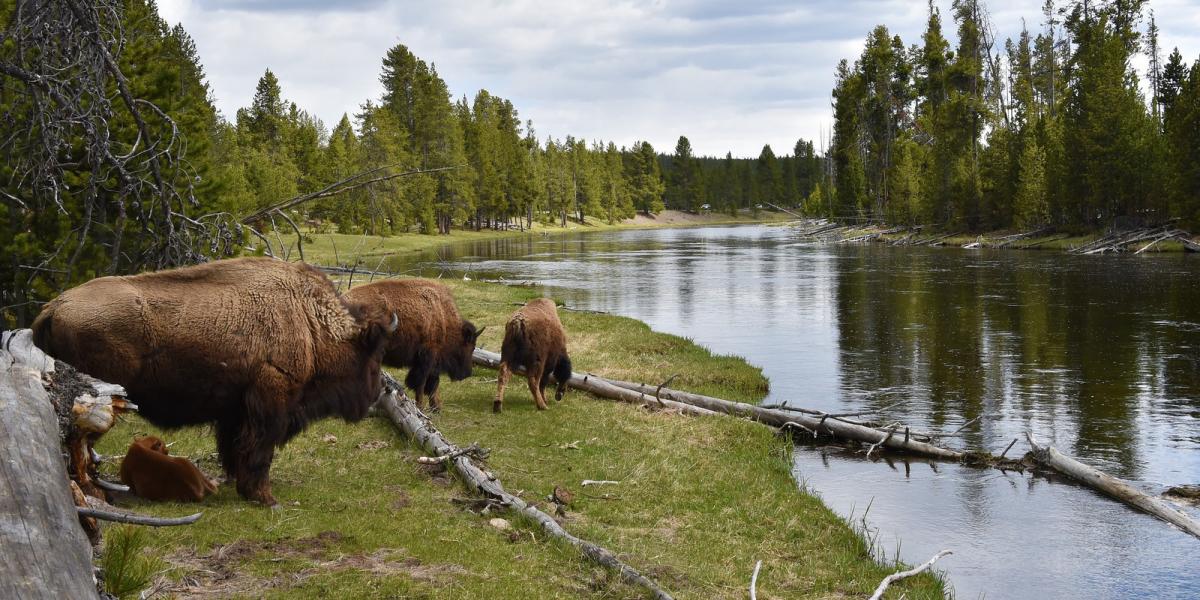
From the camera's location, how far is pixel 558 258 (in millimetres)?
56312

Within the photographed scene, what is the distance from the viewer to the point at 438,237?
79.8 m

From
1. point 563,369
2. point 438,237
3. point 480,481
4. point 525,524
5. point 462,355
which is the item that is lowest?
point 525,524

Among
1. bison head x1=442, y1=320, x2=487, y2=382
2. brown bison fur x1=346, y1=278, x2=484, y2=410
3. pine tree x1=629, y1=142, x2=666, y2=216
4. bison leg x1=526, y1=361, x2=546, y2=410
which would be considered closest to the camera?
brown bison fur x1=346, y1=278, x2=484, y2=410

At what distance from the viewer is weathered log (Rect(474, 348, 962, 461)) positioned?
12.0 metres

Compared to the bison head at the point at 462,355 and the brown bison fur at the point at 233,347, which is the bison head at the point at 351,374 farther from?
the bison head at the point at 462,355

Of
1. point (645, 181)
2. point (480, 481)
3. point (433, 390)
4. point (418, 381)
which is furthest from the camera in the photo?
point (645, 181)

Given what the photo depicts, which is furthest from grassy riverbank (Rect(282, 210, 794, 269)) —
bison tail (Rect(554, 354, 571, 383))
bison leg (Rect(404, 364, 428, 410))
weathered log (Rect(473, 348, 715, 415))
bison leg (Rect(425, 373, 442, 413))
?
weathered log (Rect(473, 348, 715, 415))

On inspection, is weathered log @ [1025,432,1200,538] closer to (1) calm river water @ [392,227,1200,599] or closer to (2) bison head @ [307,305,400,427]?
(1) calm river water @ [392,227,1200,599]

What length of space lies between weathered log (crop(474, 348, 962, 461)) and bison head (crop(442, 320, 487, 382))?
2.35 m

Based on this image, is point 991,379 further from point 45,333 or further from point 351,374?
point 45,333

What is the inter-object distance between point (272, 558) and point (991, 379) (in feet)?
49.4

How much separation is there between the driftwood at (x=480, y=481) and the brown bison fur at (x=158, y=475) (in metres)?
2.30

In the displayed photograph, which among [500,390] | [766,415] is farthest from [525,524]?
[766,415]

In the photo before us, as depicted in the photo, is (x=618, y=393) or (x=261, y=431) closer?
(x=261, y=431)
